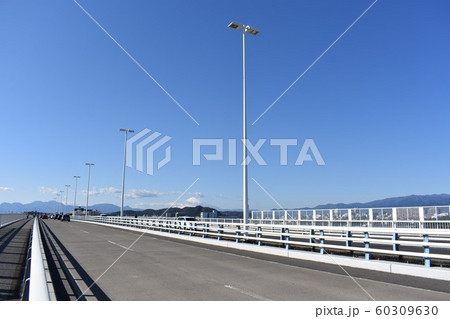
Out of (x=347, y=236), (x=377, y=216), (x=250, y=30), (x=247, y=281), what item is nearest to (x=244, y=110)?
(x=250, y=30)

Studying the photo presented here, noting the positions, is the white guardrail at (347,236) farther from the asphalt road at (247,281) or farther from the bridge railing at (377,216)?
the asphalt road at (247,281)

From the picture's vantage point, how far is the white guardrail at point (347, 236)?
33.4ft

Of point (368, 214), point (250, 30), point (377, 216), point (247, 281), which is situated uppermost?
point (250, 30)

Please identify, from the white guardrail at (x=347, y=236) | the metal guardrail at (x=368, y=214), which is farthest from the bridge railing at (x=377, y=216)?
the white guardrail at (x=347, y=236)

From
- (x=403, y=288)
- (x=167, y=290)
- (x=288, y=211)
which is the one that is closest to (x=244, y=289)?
(x=167, y=290)

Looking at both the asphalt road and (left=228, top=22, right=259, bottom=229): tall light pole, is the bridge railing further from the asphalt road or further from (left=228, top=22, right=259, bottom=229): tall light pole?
the asphalt road

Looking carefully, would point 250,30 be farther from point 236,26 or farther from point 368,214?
point 368,214

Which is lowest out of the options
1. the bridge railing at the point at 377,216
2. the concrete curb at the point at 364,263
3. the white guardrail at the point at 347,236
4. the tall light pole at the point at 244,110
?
the concrete curb at the point at 364,263

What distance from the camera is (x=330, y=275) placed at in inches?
387

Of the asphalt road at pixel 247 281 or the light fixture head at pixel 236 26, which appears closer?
the asphalt road at pixel 247 281

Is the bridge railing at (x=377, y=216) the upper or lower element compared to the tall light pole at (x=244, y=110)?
lower

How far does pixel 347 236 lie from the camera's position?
12.7m

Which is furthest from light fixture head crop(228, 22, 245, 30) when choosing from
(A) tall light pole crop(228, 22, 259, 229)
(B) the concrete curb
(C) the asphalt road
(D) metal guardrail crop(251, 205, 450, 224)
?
(C) the asphalt road
